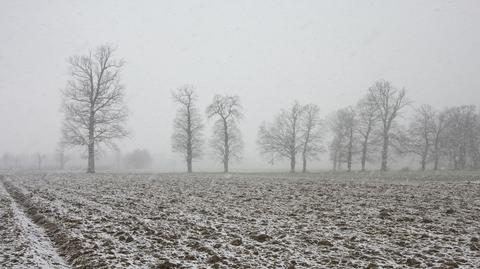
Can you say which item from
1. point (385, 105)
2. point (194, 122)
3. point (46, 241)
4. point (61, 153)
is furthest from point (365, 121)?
point (61, 153)

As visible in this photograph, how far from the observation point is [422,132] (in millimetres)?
58531

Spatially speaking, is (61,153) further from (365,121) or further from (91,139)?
(365,121)

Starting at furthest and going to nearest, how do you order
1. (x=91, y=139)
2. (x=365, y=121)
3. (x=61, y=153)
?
(x=61, y=153)
(x=365, y=121)
(x=91, y=139)

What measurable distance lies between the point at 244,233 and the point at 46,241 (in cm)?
594

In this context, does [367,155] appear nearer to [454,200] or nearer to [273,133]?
[273,133]

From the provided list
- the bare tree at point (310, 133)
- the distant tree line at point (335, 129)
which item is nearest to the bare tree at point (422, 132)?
the distant tree line at point (335, 129)

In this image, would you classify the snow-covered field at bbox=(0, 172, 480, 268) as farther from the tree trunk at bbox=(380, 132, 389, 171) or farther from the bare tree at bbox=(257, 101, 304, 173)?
the bare tree at bbox=(257, 101, 304, 173)

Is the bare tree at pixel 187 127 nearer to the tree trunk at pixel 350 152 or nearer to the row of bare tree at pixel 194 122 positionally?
the row of bare tree at pixel 194 122

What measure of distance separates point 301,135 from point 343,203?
45.2 m

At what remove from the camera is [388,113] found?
161 feet

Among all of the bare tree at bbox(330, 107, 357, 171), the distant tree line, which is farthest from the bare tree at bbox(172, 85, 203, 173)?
the bare tree at bbox(330, 107, 357, 171)

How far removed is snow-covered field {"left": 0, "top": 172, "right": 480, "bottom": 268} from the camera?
6.79m

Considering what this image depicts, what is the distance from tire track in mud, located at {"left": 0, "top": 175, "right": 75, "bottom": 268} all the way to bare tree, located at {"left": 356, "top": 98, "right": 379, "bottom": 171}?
4814cm

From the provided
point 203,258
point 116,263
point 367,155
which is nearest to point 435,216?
point 203,258
